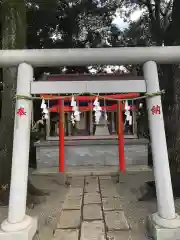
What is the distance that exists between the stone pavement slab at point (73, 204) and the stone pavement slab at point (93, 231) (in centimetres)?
94

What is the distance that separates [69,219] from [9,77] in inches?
123

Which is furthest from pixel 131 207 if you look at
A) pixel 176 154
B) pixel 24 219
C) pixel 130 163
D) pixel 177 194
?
pixel 130 163

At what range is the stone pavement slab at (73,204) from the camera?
5107 mm

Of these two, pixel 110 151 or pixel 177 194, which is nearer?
pixel 177 194

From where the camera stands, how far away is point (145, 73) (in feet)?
12.1

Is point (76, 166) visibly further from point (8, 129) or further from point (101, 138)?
point (8, 129)

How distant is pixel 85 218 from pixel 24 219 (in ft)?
4.35

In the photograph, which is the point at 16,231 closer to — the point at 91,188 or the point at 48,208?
the point at 48,208

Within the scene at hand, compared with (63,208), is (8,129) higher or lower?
higher

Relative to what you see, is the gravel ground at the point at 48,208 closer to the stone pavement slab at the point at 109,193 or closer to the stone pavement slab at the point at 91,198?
the stone pavement slab at the point at 91,198

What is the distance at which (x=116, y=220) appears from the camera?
4332 mm

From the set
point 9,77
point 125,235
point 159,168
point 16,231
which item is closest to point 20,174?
point 16,231

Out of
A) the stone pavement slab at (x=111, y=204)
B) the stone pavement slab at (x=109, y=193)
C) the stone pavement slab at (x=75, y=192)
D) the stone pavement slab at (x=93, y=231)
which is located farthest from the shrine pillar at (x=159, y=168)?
the stone pavement slab at (x=75, y=192)

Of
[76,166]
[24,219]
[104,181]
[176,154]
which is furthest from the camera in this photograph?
[76,166]
